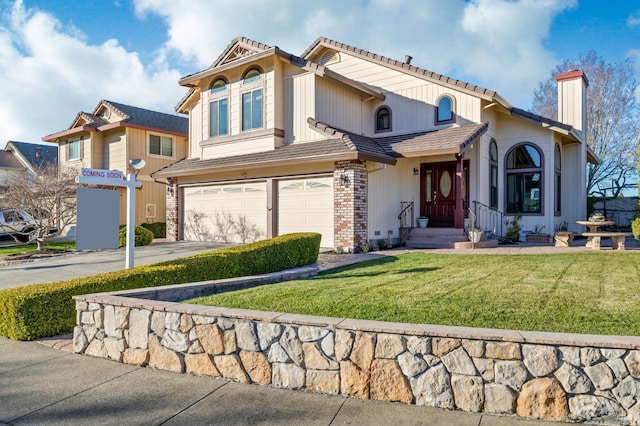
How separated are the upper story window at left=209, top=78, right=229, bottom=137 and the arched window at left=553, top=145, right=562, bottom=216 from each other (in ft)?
38.3

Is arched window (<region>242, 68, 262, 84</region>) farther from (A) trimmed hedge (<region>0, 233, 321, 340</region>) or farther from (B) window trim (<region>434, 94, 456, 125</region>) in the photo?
(A) trimmed hedge (<region>0, 233, 321, 340</region>)

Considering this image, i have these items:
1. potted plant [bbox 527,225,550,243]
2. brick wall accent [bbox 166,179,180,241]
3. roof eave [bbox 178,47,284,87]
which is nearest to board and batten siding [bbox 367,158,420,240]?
potted plant [bbox 527,225,550,243]

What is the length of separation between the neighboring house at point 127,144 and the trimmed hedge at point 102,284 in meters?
14.5

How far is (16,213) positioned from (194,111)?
8839 millimetres

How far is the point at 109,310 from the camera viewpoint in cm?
470

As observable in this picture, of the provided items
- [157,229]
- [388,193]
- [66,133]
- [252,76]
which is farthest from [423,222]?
[66,133]

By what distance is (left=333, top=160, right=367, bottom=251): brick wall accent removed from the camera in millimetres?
11602

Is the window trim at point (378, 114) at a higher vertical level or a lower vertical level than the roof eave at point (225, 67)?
lower

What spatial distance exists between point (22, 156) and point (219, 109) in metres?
24.5

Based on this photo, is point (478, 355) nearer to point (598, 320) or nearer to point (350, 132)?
point (598, 320)

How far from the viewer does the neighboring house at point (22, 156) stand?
1211 inches

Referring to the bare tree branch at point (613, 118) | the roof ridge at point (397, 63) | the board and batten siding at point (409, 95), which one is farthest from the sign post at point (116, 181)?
the bare tree branch at point (613, 118)

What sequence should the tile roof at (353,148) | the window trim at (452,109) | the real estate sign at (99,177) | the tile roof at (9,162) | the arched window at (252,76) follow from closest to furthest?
the real estate sign at (99,177)
the tile roof at (353,148)
the window trim at (452,109)
the arched window at (252,76)
the tile roof at (9,162)

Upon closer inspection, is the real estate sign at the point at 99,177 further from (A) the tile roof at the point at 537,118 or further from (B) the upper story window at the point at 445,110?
(A) the tile roof at the point at 537,118
